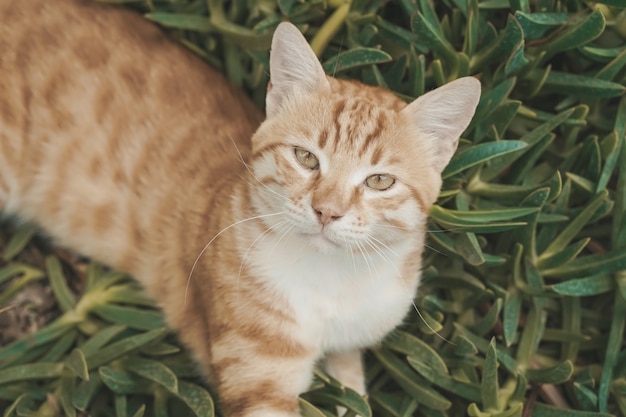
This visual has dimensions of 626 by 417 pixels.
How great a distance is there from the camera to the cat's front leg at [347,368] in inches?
75.5

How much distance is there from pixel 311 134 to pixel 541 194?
587 mm

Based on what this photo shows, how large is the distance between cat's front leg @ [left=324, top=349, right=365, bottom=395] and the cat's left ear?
59 centimetres

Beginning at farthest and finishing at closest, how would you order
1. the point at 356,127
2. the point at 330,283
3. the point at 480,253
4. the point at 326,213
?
the point at 480,253 → the point at 330,283 → the point at 356,127 → the point at 326,213

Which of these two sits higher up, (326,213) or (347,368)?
(326,213)

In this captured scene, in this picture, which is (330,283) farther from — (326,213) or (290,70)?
(290,70)

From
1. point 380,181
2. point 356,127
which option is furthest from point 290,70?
point 380,181

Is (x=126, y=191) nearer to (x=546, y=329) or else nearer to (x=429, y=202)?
(x=429, y=202)

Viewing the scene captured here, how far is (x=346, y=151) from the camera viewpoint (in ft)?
5.03

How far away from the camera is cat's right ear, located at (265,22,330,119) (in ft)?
5.12

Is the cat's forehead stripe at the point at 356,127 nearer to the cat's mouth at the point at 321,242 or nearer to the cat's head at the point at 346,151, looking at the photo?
the cat's head at the point at 346,151

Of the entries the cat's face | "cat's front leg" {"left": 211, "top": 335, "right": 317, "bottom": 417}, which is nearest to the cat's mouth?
the cat's face

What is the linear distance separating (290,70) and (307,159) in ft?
0.71

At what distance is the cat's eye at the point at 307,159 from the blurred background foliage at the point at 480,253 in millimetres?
365

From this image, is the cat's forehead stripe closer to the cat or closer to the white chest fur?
the cat
